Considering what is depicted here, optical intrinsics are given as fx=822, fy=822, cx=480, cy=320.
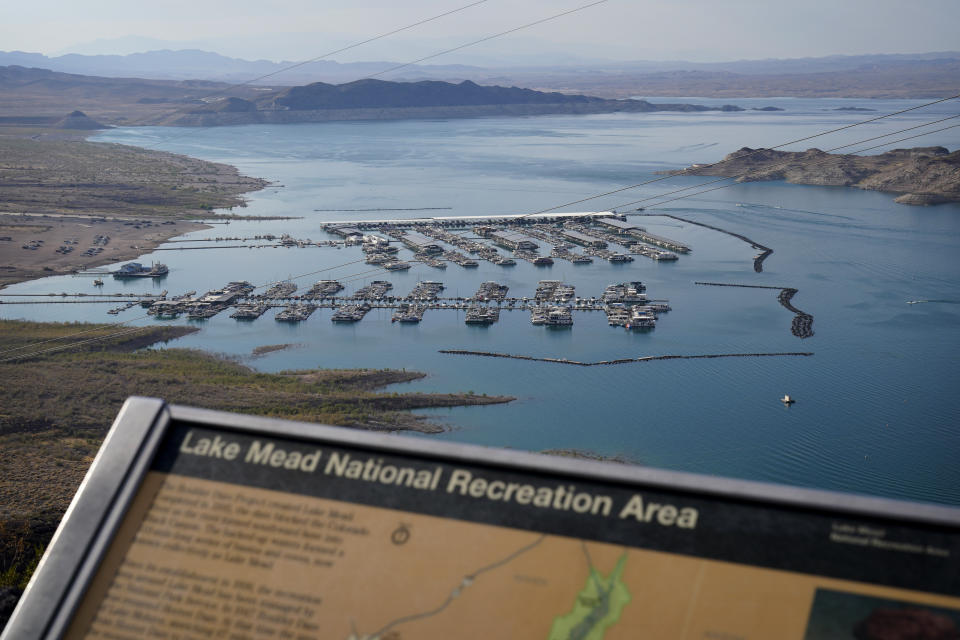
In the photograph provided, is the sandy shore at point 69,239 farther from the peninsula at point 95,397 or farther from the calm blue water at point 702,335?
the peninsula at point 95,397

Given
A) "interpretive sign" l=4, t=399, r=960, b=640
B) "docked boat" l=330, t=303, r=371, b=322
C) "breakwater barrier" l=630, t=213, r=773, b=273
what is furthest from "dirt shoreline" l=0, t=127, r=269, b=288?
"interpretive sign" l=4, t=399, r=960, b=640

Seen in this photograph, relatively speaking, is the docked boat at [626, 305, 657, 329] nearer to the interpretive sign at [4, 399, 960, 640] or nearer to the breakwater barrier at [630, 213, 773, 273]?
the breakwater barrier at [630, 213, 773, 273]

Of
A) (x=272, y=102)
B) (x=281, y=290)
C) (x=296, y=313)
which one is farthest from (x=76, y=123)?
(x=296, y=313)

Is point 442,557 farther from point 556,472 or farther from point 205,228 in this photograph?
point 205,228

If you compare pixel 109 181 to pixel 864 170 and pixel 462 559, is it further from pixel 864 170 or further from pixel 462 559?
pixel 462 559

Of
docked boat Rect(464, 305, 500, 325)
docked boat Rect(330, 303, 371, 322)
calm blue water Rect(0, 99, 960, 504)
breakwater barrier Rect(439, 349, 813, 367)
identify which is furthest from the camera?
docked boat Rect(330, 303, 371, 322)

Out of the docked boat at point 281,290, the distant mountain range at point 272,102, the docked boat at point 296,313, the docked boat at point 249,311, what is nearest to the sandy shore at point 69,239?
the docked boat at point 281,290

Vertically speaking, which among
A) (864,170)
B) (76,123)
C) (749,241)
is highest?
(76,123)
